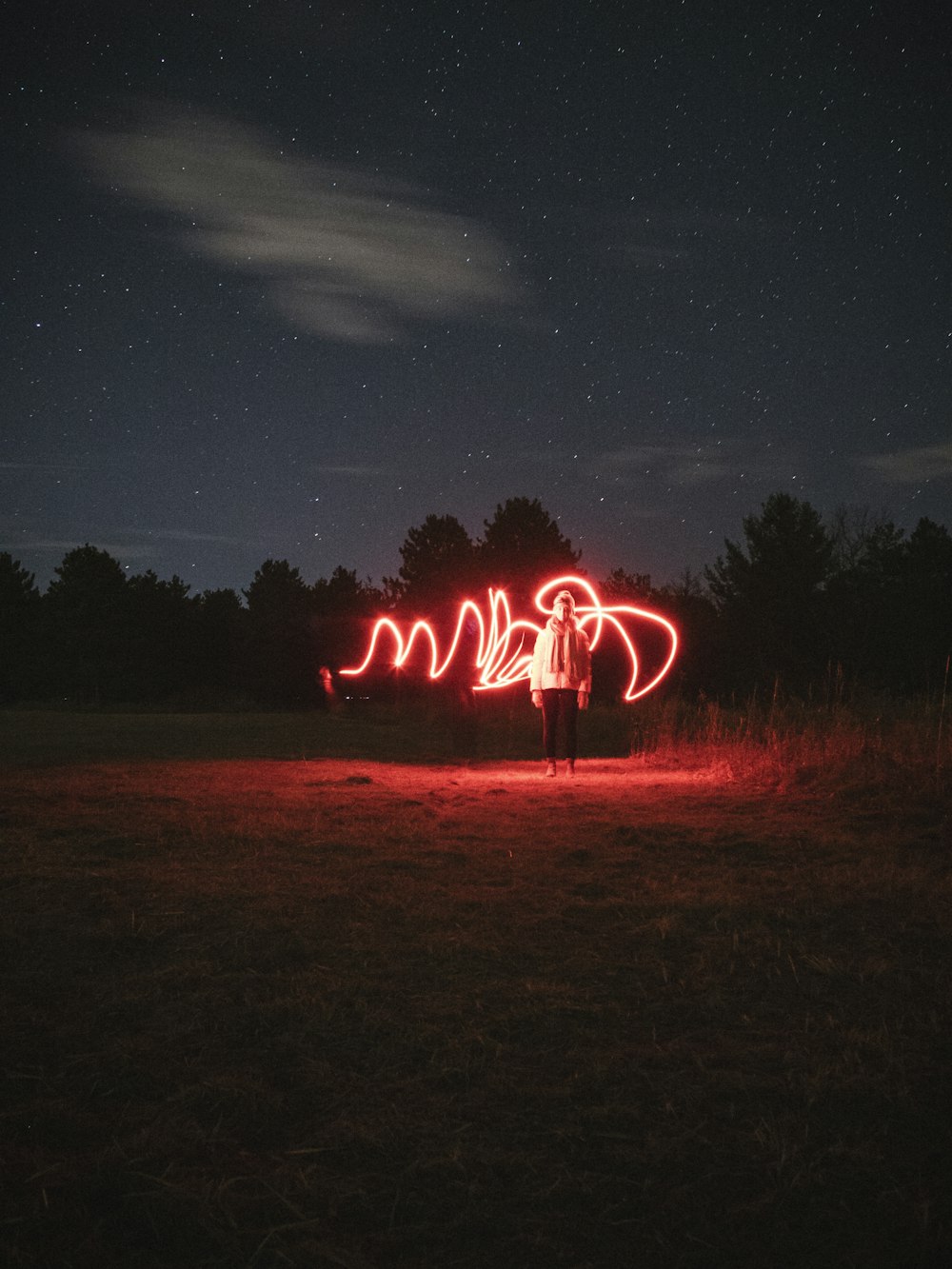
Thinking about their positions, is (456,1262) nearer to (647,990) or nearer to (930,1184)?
(930,1184)

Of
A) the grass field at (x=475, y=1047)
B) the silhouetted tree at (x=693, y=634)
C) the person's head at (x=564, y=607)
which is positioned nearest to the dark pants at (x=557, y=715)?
the person's head at (x=564, y=607)

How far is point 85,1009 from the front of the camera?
3520mm

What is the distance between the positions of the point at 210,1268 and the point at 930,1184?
167 centimetres

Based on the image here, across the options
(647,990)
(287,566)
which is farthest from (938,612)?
(647,990)

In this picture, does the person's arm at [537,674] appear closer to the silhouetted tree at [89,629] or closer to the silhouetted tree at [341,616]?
the silhouetted tree at [341,616]

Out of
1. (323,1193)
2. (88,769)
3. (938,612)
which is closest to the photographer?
(323,1193)

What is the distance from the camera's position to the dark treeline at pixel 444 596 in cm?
5169

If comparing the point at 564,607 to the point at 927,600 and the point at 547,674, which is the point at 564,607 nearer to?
the point at 547,674

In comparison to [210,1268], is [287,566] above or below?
above

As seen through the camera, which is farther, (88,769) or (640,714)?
(640,714)

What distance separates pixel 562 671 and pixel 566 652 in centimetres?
24

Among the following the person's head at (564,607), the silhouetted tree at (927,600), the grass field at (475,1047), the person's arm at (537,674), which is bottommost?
the grass field at (475,1047)

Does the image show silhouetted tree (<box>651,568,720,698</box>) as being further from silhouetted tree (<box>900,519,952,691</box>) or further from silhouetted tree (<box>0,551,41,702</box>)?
silhouetted tree (<box>0,551,41,702</box>)

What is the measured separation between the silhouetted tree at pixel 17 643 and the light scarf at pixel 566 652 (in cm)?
5227
